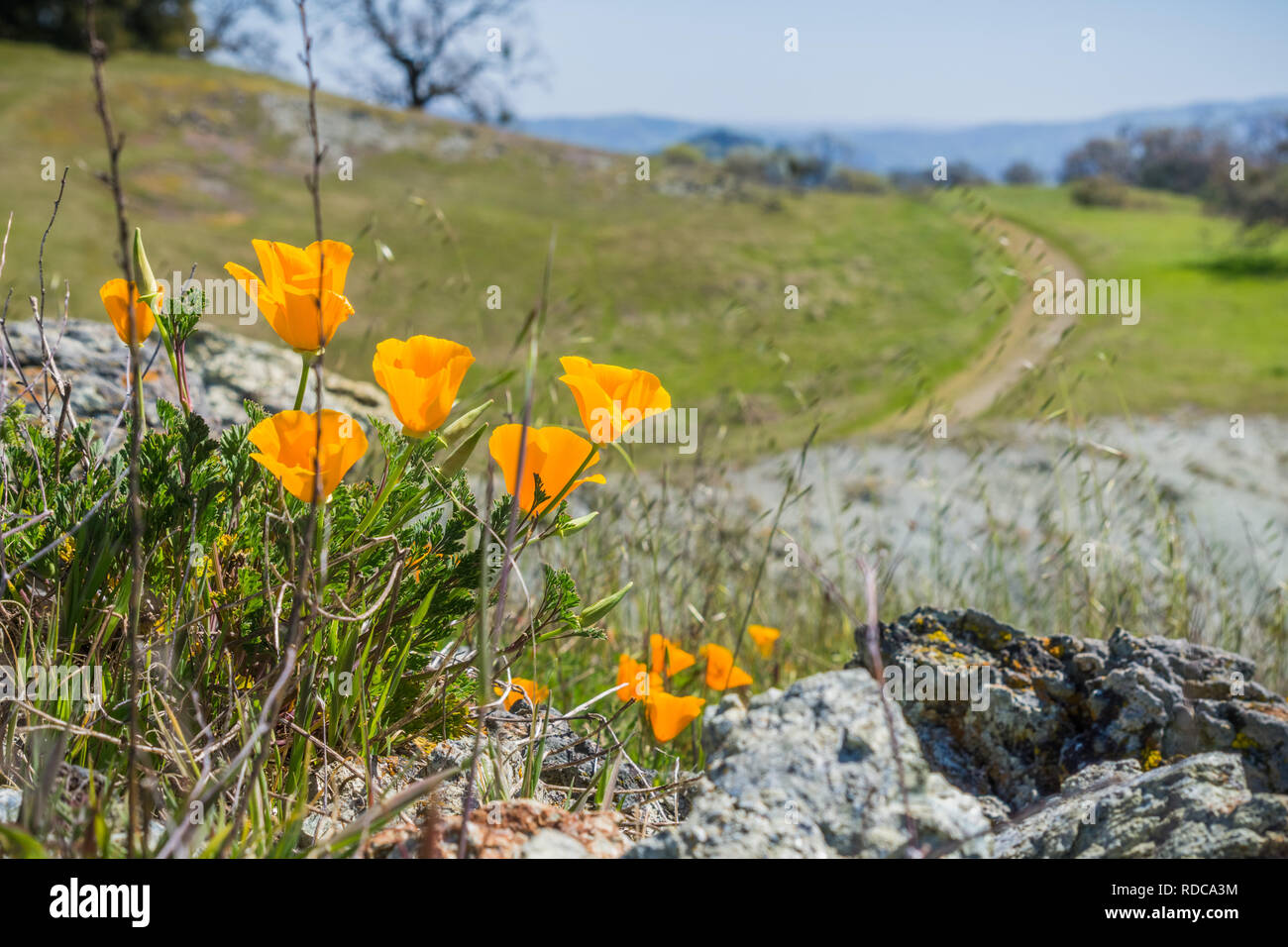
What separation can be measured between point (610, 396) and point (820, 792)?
670 millimetres

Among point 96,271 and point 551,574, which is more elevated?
point 96,271

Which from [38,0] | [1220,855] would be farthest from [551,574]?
[38,0]

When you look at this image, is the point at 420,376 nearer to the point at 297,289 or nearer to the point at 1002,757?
the point at 297,289

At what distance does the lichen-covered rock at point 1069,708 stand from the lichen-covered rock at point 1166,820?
0.25 metres

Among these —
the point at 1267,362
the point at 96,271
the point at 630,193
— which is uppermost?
the point at 630,193

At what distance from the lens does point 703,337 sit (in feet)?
46.6

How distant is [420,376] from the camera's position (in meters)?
1.41

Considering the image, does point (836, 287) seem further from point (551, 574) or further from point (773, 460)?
point (551, 574)

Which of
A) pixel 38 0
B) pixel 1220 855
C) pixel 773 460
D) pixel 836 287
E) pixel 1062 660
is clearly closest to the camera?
pixel 1220 855

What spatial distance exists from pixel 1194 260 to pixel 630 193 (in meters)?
14.0

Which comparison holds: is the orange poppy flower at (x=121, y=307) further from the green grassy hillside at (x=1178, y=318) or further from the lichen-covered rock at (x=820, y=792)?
the green grassy hillside at (x=1178, y=318)

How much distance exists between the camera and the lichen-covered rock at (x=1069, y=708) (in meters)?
1.73
